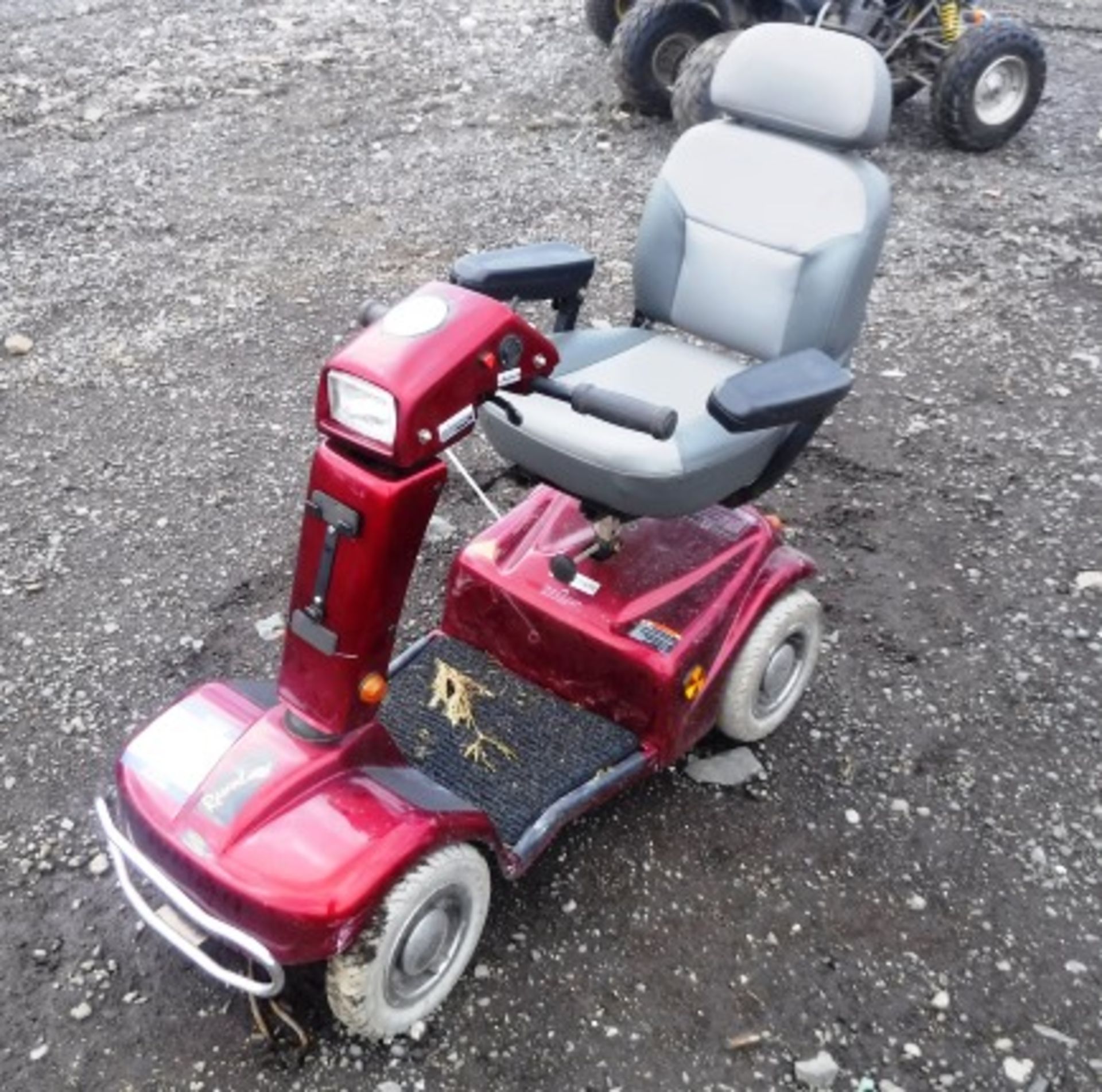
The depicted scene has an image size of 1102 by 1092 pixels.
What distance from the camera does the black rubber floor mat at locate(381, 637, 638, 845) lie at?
8.68 feet

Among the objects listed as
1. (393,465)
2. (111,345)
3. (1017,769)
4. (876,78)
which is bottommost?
(111,345)

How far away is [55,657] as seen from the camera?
10.9 feet

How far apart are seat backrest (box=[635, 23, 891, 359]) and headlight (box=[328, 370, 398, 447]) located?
1.26 metres

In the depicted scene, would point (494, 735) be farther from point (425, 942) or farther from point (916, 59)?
point (916, 59)

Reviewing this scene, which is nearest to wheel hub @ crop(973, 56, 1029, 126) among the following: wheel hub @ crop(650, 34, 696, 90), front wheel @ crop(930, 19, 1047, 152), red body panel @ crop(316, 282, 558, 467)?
front wheel @ crop(930, 19, 1047, 152)

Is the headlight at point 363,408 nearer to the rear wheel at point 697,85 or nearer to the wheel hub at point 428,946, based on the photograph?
the wheel hub at point 428,946

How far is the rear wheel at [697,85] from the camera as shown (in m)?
5.71

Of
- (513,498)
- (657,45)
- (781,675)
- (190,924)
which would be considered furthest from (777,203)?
(657,45)

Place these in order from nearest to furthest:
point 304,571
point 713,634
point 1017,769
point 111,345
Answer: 1. point 304,571
2. point 713,634
3. point 1017,769
4. point 111,345

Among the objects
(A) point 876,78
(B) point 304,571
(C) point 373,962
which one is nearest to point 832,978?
(C) point 373,962

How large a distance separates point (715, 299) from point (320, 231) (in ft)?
8.95

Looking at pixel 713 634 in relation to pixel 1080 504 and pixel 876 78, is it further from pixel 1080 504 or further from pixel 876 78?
pixel 1080 504

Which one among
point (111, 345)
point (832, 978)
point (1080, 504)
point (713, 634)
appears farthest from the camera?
point (111, 345)

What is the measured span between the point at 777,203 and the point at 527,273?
61 cm
